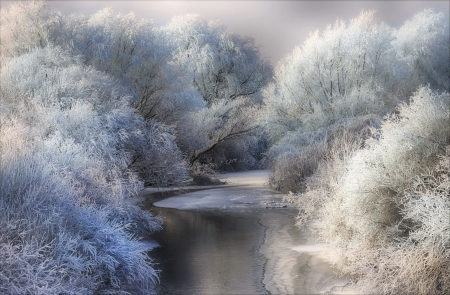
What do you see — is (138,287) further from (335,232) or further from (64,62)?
(64,62)

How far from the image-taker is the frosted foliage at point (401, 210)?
27.0 feet

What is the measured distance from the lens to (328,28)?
28.4 meters

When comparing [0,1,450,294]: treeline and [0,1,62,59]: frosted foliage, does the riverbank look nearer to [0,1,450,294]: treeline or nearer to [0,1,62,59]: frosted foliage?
[0,1,450,294]: treeline

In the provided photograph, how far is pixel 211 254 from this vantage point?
39.5 ft

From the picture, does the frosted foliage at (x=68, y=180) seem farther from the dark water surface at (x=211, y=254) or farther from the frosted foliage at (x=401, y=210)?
the frosted foliage at (x=401, y=210)

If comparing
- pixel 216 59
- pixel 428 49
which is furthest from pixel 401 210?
pixel 216 59

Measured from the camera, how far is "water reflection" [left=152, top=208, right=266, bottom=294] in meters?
9.71

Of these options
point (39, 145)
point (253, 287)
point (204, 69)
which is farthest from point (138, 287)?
point (204, 69)

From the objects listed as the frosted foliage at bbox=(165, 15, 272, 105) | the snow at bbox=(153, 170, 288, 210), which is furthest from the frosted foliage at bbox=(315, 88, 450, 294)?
the frosted foliage at bbox=(165, 15, 272, 105)

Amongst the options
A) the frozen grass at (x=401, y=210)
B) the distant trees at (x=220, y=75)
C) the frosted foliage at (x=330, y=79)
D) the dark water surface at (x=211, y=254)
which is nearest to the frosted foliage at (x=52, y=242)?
the dark water surface at (x=211, y=254)

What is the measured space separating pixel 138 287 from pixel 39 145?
152 inches

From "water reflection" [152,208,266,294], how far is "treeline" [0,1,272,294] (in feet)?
2.49

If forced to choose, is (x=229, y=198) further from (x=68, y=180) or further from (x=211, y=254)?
(x=68, y=180)

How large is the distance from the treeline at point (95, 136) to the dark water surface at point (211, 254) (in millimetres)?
735
